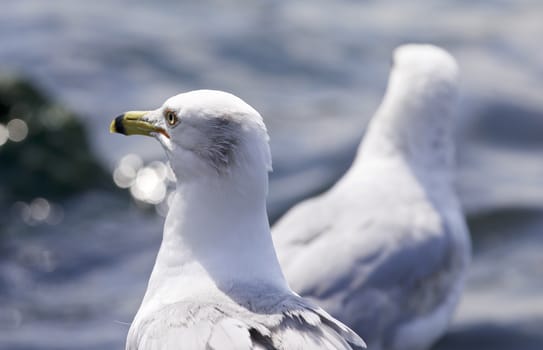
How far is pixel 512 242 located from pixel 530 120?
6.38 feet

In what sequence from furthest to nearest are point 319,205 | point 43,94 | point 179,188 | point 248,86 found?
point 248,86 → point 43,94 → point 319,205 → point 179,188

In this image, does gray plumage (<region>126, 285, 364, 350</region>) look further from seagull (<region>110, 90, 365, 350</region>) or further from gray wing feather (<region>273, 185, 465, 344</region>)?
gray wing feather (<region>273, 185, 465, 344</region>)

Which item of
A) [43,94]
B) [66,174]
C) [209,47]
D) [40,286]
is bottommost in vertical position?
[40,286]

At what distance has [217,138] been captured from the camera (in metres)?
3.65

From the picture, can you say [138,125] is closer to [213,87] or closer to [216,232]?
[216,232]

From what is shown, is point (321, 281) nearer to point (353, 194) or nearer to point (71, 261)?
point (353, 194)

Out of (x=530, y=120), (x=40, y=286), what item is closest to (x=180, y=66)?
(x=530, y=120)

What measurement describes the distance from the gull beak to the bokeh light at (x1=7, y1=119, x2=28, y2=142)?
4051 mm

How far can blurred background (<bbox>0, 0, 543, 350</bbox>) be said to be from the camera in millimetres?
7035

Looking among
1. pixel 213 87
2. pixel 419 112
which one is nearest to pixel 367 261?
pixel 419 112

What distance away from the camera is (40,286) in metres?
7.10

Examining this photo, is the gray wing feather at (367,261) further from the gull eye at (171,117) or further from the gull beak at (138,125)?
the gull eye at (171,117)

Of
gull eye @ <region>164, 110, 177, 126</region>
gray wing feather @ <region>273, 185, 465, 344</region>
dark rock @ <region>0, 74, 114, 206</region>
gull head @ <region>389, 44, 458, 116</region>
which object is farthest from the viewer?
dark rock @ <region>0, 74, 114, 206</region>

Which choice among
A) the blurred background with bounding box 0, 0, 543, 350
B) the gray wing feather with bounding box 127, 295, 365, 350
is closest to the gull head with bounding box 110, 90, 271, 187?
the gray wing feather with bounding box 127, 295, 365, 350
